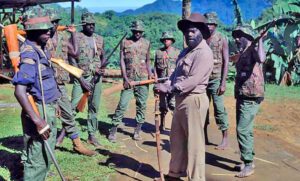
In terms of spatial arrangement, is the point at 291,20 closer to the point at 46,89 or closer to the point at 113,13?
the point at 46,89

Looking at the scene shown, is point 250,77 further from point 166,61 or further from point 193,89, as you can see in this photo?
point 166,61

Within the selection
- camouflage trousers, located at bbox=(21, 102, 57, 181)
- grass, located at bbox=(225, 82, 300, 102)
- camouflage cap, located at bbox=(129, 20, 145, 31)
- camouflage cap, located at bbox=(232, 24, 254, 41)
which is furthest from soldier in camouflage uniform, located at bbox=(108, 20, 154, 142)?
grass, located at bbox=(225, 82, 300, 102)

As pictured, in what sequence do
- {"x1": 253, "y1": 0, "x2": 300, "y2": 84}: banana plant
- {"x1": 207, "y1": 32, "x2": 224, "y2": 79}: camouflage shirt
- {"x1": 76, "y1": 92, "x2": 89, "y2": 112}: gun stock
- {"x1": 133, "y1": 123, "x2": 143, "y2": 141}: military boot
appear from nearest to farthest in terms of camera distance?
{"x1": 76, "y1": 92, "x2": 89, "y2": 112}: gun stock
{"x1": 207, "y1": 32, "x2": 224, "y2": 79}: camouflage shirt
{"x1": 133, "y1": 123, "x2": 143, "y2": 141}: military boot
{"x1": 253, "y1": 0, "x2": 300, "y2": 84}: banana plant

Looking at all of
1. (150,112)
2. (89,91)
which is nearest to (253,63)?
(89,91)

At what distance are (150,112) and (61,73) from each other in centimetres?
400

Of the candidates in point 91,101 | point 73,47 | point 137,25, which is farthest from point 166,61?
point 73,47

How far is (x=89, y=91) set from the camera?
5688 mm

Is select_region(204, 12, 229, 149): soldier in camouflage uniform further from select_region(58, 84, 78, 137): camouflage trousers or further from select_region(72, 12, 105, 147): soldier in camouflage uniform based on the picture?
select_region(58, 84, 78, 137): camouflage trousers

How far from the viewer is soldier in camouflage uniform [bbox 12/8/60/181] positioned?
10.2ft

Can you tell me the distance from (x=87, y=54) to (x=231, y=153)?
325cm

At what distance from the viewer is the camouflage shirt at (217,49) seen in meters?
5.93

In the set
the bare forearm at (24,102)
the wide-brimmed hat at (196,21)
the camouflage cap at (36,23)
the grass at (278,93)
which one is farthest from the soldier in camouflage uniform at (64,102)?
the grass at (278,93)

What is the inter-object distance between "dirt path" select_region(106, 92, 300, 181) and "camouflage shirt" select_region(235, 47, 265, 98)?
4.09 ft

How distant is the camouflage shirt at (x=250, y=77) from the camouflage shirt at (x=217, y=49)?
1.07m
